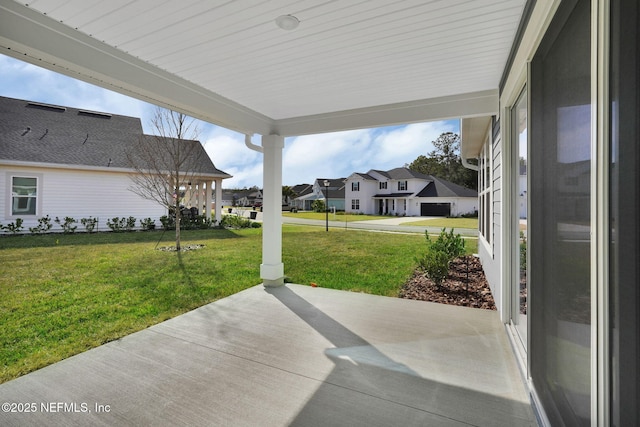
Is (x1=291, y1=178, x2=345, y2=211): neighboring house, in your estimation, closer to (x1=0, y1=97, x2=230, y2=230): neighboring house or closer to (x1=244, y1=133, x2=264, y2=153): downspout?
(x1=0, y1=97, x2=230, y2=230): neighboring house

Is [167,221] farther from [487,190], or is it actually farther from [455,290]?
[487,190]

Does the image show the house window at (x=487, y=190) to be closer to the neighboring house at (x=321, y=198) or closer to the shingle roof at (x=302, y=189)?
the neighboring house at (x=321, y=198)

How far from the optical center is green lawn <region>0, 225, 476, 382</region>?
10.4ft

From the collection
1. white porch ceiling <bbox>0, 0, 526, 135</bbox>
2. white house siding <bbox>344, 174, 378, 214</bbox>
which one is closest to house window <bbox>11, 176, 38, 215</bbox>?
white porch ceiling <bbox>0, 0, 526, 135</bbox>

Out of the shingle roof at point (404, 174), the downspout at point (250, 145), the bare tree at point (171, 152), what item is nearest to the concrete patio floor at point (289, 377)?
the downspout at point (250, 145)

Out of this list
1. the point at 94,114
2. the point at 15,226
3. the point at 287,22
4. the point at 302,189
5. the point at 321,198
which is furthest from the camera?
the point at 302,189

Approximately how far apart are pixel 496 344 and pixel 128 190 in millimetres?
11351

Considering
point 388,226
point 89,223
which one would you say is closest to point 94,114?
point 89,223

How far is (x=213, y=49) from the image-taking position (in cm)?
→ 252

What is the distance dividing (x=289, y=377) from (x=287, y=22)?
2.55m

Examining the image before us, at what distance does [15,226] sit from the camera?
8570mm

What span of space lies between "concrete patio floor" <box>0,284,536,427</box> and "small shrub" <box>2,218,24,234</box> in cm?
856

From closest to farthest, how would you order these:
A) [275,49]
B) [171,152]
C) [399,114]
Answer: [275,49] → [399,114] → [171,152]

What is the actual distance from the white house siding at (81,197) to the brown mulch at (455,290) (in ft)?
31.6
